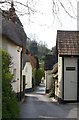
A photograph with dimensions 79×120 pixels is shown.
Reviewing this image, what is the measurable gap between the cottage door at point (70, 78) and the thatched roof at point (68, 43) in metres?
0.58

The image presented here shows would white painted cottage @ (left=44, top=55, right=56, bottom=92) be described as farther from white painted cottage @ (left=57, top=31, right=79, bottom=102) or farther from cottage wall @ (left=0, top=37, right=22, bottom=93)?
white painted cottage @ (left=57, top=31, right=79, bottom=102)

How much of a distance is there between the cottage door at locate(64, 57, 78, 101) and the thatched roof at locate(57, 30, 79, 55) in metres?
0.58

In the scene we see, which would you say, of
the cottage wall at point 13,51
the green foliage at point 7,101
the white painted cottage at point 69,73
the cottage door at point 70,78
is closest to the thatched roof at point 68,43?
the white painted cottage at point 69,73

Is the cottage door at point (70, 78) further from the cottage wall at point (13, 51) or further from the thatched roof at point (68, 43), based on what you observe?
the cottage wall at point (13, 51)

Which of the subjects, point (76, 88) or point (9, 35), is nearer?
point (9, 35)

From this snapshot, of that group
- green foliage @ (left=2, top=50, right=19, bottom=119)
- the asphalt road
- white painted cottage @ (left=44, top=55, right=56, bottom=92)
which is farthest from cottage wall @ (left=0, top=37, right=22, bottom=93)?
white painted cottage @ (left=44, top=55, right=56, bottom=92)

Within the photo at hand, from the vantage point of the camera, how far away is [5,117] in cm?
963

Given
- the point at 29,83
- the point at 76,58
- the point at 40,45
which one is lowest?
the point at 29,83

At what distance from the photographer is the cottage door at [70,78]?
25.7 metres

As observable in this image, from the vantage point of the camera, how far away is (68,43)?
26.9 m

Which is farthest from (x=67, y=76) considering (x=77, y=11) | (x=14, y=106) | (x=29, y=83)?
(x=29, y=83)

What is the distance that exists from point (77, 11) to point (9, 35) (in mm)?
14678

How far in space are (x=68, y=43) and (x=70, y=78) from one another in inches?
118

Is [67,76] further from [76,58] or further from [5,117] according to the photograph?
[5,117]
